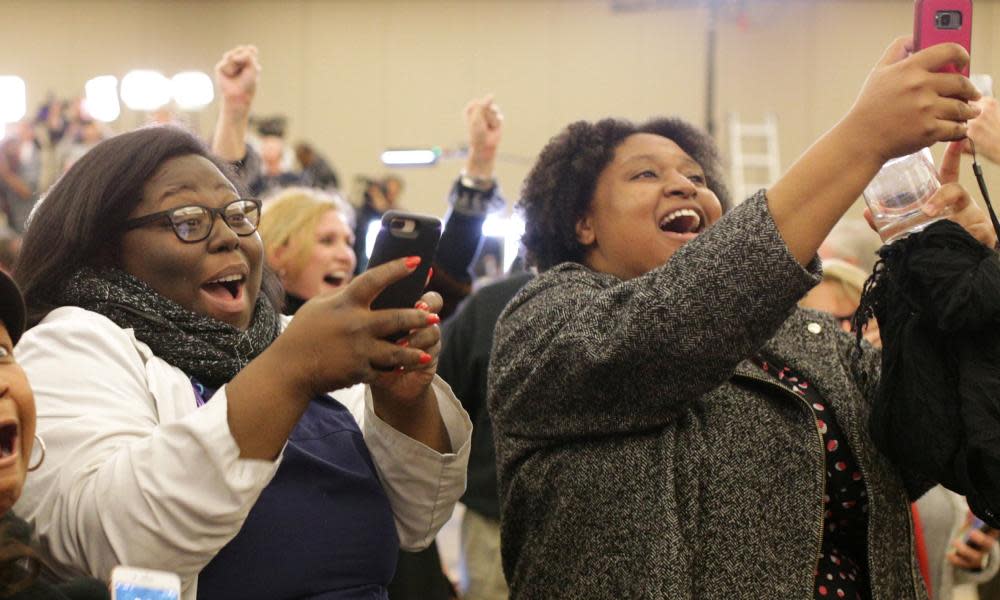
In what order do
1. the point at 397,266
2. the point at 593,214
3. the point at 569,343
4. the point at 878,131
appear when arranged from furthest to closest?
1. the point at 593,214
2. the point at 569,343
3. the point at 878,131
4. the point at 397,266

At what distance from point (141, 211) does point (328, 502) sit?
48 cm

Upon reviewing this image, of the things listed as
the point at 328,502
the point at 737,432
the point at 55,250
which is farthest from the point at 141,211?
the point at 737,432

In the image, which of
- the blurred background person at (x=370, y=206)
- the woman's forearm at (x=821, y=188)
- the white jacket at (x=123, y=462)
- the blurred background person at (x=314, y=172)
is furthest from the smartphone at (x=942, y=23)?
the blurred background person at (x=314, y=172)

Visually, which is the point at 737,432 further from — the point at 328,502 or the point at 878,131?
the point at 328,502

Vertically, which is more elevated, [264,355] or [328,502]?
[264,355]

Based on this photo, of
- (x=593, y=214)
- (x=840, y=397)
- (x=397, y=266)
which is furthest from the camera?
(x=593, y=214)

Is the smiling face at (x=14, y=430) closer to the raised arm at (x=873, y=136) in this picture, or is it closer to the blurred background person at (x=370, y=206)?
the blurred background person at (x=370, y=206)

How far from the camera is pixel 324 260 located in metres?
2.92

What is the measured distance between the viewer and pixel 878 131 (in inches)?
53.9

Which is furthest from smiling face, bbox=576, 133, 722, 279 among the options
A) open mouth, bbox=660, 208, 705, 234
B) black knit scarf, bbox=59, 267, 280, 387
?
black knit scarf, bbox=59, 267, 280, 387

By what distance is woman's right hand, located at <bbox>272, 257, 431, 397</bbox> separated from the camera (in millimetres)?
1157

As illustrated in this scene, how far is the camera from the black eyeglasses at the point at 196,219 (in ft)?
5.10

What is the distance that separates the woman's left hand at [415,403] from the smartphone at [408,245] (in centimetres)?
10

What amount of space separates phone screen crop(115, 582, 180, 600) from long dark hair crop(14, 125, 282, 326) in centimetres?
65
